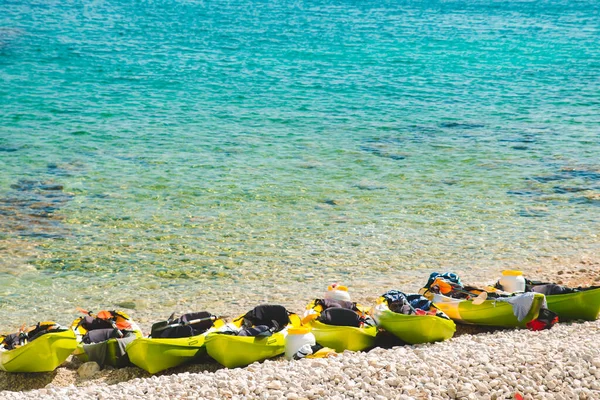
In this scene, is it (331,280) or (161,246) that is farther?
(161,246)

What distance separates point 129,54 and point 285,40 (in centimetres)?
599

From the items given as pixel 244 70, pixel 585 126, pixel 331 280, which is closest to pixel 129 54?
pixel 244 70

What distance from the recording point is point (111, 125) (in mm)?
17484

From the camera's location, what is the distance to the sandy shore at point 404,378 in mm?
5289

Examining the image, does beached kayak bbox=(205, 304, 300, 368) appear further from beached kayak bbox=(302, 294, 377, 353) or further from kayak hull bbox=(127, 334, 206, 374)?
beached kayak bbox=(302, 294, 377, 353)

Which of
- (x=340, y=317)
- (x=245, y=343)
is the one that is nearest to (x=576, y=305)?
(x=340, y=317)

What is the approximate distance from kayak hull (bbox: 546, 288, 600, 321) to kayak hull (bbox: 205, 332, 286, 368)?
2.86 meters

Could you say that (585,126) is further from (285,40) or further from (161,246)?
(285,40)

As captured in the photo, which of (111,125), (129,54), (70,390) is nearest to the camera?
(70,390)

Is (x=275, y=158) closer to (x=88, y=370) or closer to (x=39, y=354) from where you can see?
(x=88, y=370)

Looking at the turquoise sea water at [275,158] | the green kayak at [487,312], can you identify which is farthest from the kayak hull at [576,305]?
the turquoise sea water at [275,158]

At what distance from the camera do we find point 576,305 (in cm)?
742

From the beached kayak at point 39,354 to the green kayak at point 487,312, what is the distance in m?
3.62

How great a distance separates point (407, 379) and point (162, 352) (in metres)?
2.26
